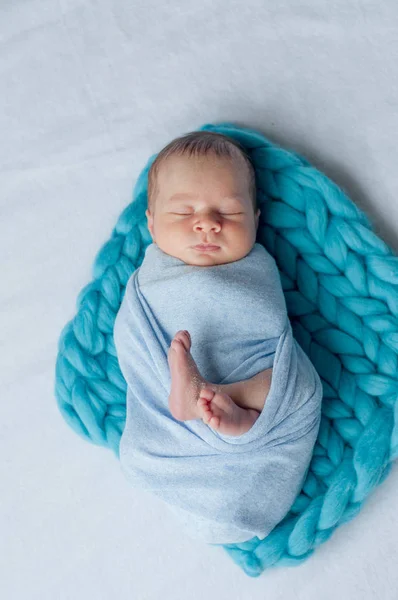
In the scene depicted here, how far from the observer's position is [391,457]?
113 cm

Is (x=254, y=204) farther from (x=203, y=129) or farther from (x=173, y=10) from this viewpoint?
(x=173, y=10)

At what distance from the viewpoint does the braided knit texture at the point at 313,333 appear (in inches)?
44.7

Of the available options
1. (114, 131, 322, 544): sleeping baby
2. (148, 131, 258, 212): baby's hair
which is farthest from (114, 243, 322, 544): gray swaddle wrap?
(148, 131, 258, 212): baby's hair

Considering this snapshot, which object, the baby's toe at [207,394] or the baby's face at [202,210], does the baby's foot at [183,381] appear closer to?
the baby's toe at [207,394]

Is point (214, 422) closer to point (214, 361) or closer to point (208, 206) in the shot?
point (214, 361)

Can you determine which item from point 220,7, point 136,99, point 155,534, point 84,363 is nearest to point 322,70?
point 220,7

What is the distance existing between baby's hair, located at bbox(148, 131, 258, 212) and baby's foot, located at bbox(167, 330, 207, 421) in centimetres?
26

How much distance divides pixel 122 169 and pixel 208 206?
10.7 inches

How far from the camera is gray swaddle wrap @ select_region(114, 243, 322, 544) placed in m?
1.08

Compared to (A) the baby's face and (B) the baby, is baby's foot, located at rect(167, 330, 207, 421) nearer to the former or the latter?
(B) the baby

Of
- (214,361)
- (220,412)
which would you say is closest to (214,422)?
(220,412)

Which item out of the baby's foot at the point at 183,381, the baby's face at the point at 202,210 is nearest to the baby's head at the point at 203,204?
the baby's face at the point at 202,210

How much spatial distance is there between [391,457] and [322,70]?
64cm

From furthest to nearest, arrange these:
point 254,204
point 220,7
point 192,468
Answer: point 220,7 → point 254,204 → point 192,468
